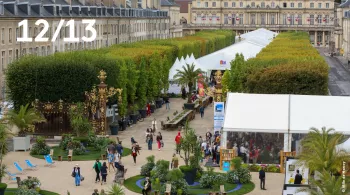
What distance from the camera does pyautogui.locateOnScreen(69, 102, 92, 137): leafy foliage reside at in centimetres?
5444

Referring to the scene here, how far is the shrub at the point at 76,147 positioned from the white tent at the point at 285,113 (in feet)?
27.1

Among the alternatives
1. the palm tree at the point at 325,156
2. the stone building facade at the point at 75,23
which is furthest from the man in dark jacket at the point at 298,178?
the stone building facade at the point at 75,23

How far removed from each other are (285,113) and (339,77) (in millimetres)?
68342

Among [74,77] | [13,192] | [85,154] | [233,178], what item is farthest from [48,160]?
[74,77]

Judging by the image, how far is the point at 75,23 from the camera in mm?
94062

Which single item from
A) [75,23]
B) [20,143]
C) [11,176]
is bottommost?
[11,176]

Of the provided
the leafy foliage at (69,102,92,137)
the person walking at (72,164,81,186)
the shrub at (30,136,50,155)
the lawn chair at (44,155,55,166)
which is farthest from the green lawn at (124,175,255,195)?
the leafy foliage at (69,102,92,137)

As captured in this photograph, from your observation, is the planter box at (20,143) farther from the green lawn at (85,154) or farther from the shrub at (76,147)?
the shrub at (76,147)

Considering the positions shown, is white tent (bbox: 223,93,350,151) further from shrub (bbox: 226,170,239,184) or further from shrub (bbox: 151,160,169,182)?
shrub (bbox: 151,160,169,182)

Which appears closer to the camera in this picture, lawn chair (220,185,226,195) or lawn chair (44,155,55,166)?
lawn chair (220,185,226,195)

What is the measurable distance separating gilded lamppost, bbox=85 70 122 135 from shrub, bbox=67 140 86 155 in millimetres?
6676

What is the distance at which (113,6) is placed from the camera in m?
119

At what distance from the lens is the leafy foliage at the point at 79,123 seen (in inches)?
2143

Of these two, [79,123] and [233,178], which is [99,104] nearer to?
[79,123]
